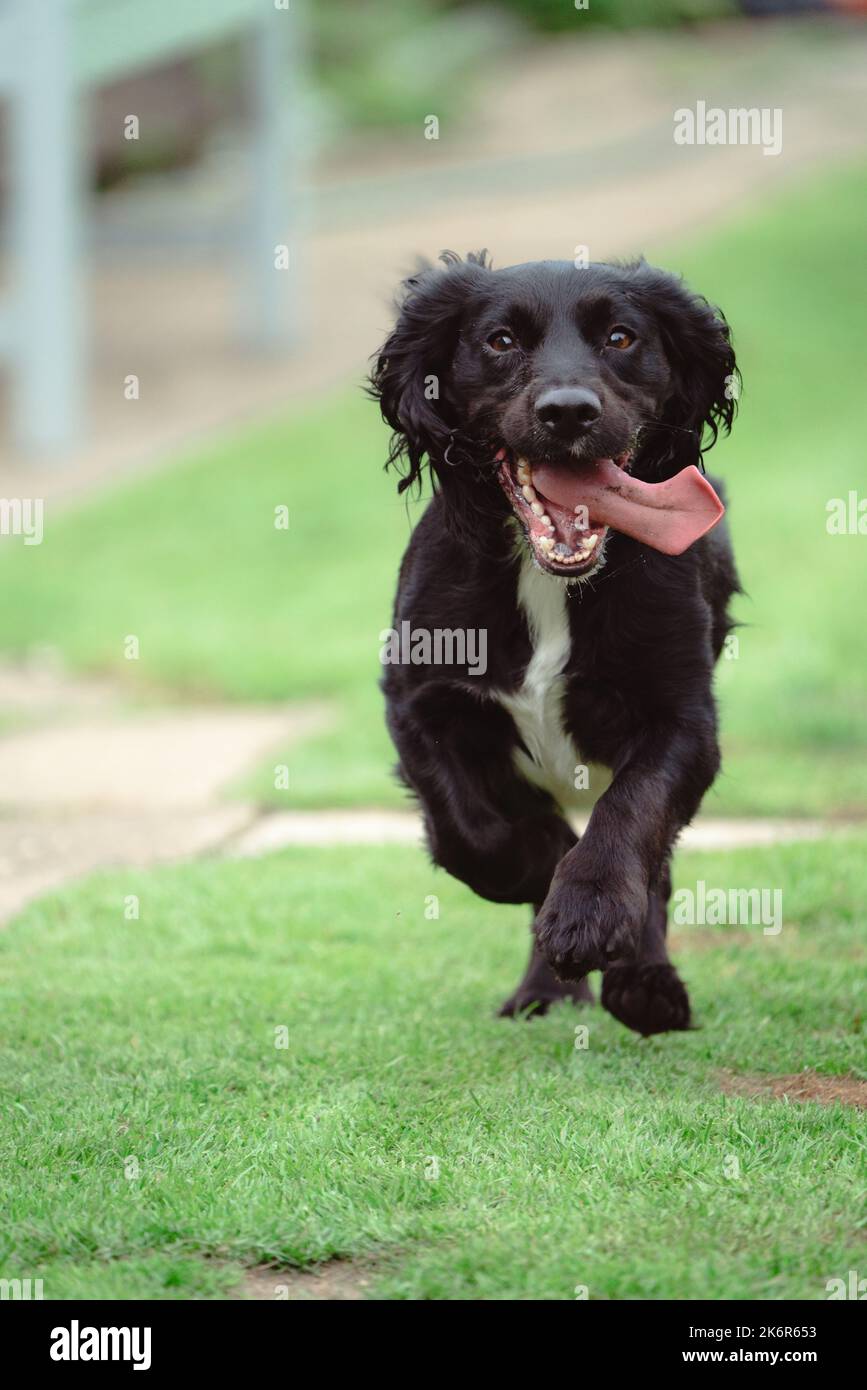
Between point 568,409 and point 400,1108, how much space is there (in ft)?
4.60

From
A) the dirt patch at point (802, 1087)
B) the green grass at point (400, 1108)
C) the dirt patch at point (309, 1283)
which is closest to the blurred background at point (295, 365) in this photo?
the green grass at point (400, 1108)

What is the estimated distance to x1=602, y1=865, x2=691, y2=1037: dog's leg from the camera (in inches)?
164

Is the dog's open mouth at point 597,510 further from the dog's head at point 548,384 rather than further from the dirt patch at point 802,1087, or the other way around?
the dirt patch at point 802,1087

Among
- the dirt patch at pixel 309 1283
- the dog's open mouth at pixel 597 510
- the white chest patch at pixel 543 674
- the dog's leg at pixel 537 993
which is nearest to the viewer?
the dirt patch at pixel 309 1283

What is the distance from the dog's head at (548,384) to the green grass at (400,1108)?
3.61ft

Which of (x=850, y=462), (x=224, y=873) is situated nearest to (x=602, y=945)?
(x=224, y=873)

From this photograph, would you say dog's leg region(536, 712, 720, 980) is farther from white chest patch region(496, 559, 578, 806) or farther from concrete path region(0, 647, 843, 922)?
concrete path region(0, 647, 843, 922)

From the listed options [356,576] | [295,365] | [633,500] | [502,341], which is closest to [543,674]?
[633,500]

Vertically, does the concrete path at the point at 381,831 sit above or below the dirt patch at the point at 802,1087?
above

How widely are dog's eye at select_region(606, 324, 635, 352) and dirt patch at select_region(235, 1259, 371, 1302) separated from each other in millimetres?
Result: 2003

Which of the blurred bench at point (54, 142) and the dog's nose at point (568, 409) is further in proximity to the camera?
the blurred bench at point (54, 142)

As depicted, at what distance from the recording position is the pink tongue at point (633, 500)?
3.99 meters

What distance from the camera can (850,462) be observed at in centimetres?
1145

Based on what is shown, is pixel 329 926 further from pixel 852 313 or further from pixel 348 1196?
pixel 852 313
